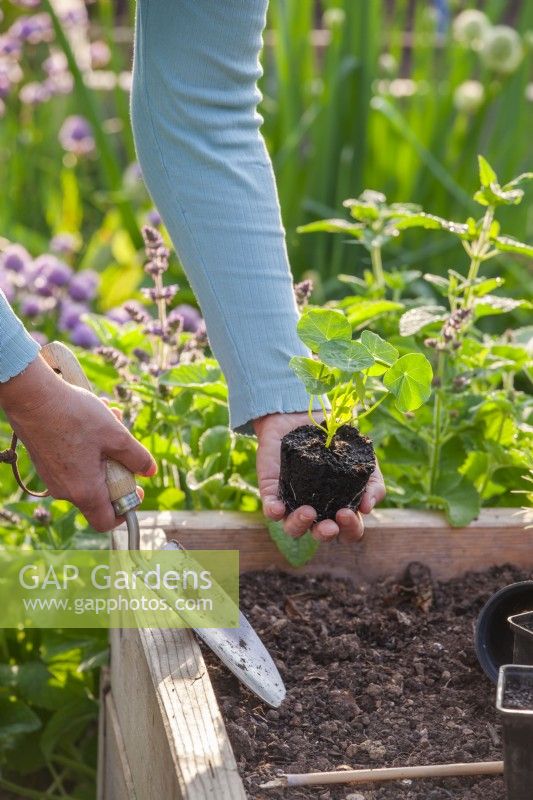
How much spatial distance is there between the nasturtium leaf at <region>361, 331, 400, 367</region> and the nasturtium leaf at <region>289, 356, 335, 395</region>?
0.19 ft

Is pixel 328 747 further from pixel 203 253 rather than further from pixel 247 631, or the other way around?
pixel 203 253

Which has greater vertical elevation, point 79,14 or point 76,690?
point 79,14

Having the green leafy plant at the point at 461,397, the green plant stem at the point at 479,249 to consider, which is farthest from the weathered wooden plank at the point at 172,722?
the green plant stem at the point at 479,249

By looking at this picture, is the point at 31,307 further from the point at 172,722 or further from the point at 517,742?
the point at 517,742

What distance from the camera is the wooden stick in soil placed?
105 centimetres

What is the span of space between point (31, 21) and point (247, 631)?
8.99 feet

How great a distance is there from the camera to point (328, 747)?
115 cm

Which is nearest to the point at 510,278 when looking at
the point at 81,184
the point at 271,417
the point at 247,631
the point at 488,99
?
the point at 488,99

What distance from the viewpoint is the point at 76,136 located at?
361cm

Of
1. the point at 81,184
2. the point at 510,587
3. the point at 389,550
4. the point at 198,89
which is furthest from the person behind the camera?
the point at 81,184

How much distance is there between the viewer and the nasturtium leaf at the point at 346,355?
3.86 feet

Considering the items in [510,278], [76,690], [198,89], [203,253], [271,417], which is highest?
[198,89]

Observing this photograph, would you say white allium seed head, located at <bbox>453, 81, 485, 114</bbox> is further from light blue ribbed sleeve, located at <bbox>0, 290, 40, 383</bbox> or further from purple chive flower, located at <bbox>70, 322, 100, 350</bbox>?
light blue ribbed sleeve, located at <bbox>0, 290, 40, 383</bbox>

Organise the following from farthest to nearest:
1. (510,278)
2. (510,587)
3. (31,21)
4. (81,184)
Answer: (81,184) < (31,21) < (510,278) < (510,587)
